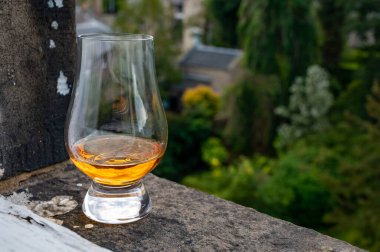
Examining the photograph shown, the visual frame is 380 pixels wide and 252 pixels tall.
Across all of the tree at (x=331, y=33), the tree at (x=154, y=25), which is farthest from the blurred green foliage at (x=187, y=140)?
the tree at (x=331, y=33)

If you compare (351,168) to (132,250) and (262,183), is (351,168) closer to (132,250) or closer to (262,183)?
(262,183)

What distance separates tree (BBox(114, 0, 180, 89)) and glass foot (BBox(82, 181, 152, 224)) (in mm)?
12485

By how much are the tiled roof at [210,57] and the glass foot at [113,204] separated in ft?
45.1

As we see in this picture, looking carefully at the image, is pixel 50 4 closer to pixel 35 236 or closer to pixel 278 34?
pixel 35 236

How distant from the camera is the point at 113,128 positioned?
847mm

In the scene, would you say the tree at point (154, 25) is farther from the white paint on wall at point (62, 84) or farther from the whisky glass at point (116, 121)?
the whisky glass at point (116, 121)

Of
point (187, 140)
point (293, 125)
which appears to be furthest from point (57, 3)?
point (187, 140)

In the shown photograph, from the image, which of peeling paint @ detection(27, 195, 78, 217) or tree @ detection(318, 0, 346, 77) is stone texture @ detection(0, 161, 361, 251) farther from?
tree @ detection(318, 0, 346, 77)

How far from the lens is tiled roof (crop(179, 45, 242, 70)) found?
14.7 meters

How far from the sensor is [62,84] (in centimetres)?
98

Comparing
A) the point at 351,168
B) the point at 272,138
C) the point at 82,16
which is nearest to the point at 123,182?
the point at 351,168

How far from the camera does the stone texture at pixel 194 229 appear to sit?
2.53 ft

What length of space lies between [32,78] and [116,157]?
243 mm

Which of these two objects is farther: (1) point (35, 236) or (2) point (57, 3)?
(2) point (57, 3)
